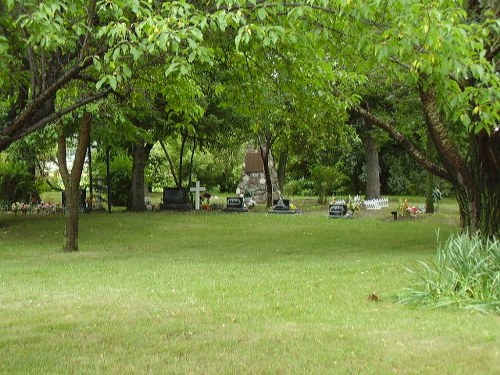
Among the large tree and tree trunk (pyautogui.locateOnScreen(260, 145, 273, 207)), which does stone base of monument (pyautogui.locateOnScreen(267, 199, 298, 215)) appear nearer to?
tree trunk (pyautogui.locateOnScreen(260, 145, 273, 207))

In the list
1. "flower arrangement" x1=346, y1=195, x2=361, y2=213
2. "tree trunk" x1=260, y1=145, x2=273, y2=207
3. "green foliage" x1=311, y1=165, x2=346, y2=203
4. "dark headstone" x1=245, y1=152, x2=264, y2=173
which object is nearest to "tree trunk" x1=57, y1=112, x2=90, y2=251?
"flower arrangement" x1=346, y1=195, x2=361, y2=213

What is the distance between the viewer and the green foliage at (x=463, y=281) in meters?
8.61

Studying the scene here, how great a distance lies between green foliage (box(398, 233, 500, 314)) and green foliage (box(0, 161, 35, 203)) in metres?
21.5

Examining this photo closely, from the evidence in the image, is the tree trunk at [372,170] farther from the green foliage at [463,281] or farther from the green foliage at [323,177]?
the green foliage at [463,281]

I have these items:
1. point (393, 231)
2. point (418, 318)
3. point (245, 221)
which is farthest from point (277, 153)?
point (418, 318)

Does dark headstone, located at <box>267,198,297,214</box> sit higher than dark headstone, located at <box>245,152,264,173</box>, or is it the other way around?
dark headstone, located at <box>245,152,264,173</box>

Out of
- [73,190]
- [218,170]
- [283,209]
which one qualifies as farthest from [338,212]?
[218,170]

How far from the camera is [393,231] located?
22.0m

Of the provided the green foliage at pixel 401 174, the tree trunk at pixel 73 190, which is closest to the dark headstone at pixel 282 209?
the green foliage at pixel 401 174

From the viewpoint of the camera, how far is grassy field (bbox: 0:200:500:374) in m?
6.29

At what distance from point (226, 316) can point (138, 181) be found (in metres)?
22.2

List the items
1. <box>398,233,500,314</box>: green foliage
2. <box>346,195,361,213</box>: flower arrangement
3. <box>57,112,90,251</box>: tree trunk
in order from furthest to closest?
<box>346,195,361,213</box>: flower arrangement < <box>57,112,90,251</box>: tree trunk < <box>398,233,500,314</box>: green foliage

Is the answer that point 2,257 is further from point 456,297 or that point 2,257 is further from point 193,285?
point 456,297

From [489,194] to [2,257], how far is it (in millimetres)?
10321
